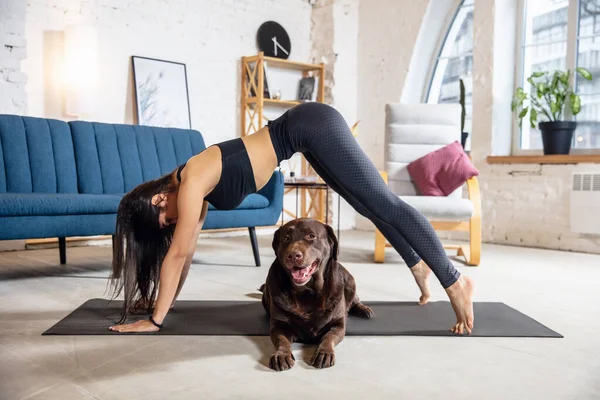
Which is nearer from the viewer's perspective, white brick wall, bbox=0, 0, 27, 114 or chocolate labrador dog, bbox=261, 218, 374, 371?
chocolate labrador dog, bbox=261, 218, 374, 371

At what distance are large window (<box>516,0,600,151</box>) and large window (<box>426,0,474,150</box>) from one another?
545 millimetres

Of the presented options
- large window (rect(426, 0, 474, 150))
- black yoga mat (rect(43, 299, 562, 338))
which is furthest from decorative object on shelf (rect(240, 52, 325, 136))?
black yoga mat (rect(43, 299, 562, 338))

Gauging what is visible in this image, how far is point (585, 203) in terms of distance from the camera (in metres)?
4.51

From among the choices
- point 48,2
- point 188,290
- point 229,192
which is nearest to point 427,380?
point 229,192

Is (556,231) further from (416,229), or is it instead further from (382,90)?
(416,229)

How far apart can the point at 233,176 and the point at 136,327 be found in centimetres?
64

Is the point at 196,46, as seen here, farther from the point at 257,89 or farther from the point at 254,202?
the point at 254,202

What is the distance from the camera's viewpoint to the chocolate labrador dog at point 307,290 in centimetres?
188

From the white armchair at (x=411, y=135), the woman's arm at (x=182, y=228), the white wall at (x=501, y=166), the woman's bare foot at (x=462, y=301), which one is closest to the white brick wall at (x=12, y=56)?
the white armchair at (x=411, y=135)

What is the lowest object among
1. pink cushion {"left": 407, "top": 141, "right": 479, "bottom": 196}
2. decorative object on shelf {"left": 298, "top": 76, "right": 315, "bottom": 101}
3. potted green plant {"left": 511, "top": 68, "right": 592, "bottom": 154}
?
pink cushion {"left": 407, "top": 141, "right": 479, "bottom": 196}

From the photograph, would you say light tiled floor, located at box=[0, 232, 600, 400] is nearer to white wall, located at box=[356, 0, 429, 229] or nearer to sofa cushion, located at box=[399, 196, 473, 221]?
sofa cushion, located at box=[399, 196, 473, 221]

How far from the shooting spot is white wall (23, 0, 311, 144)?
14.8 ft

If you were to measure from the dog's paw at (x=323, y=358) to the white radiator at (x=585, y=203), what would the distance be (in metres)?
3.43

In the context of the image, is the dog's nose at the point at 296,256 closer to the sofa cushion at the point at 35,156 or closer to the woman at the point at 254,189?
the woman at the point at 254,189
